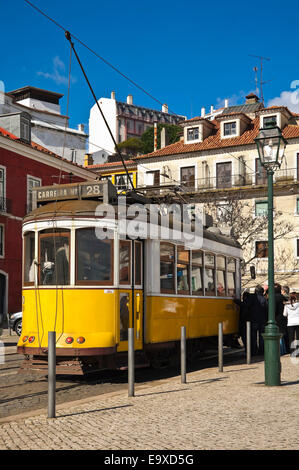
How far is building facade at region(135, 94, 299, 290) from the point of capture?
43.6 meters

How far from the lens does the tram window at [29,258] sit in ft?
37.4

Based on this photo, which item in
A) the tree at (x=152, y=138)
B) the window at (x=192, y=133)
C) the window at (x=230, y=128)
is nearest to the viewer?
the window at (x=230, y=128)

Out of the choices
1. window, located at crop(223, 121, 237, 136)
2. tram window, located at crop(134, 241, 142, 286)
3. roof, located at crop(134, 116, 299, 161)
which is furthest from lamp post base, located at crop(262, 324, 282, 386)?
window, located at crop(223, 121, 237, 136)

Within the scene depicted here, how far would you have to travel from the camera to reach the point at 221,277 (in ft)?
51.7

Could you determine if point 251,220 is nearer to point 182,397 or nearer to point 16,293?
point 16,293

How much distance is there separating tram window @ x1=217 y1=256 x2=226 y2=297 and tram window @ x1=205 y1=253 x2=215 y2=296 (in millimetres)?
420

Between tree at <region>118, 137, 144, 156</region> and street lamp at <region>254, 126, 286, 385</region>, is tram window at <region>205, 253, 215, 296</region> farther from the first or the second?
tree at <region>118, 137, 144, 156</region>

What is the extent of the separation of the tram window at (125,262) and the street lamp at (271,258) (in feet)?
7.71

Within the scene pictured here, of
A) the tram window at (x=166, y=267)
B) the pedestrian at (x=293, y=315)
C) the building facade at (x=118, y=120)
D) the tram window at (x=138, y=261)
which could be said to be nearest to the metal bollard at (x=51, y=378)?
the tram window at (x=138, y=261)

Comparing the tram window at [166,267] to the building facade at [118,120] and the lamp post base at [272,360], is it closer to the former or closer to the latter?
the lamp post base at [272,360]

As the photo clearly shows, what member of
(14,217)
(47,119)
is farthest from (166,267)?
(47,119)

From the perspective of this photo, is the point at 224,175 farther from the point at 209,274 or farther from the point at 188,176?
the point at 209,274

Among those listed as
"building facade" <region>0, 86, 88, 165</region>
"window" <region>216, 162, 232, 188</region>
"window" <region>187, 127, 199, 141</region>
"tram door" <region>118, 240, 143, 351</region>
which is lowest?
"tram door" <region>118, 240, 143, 351</region>
